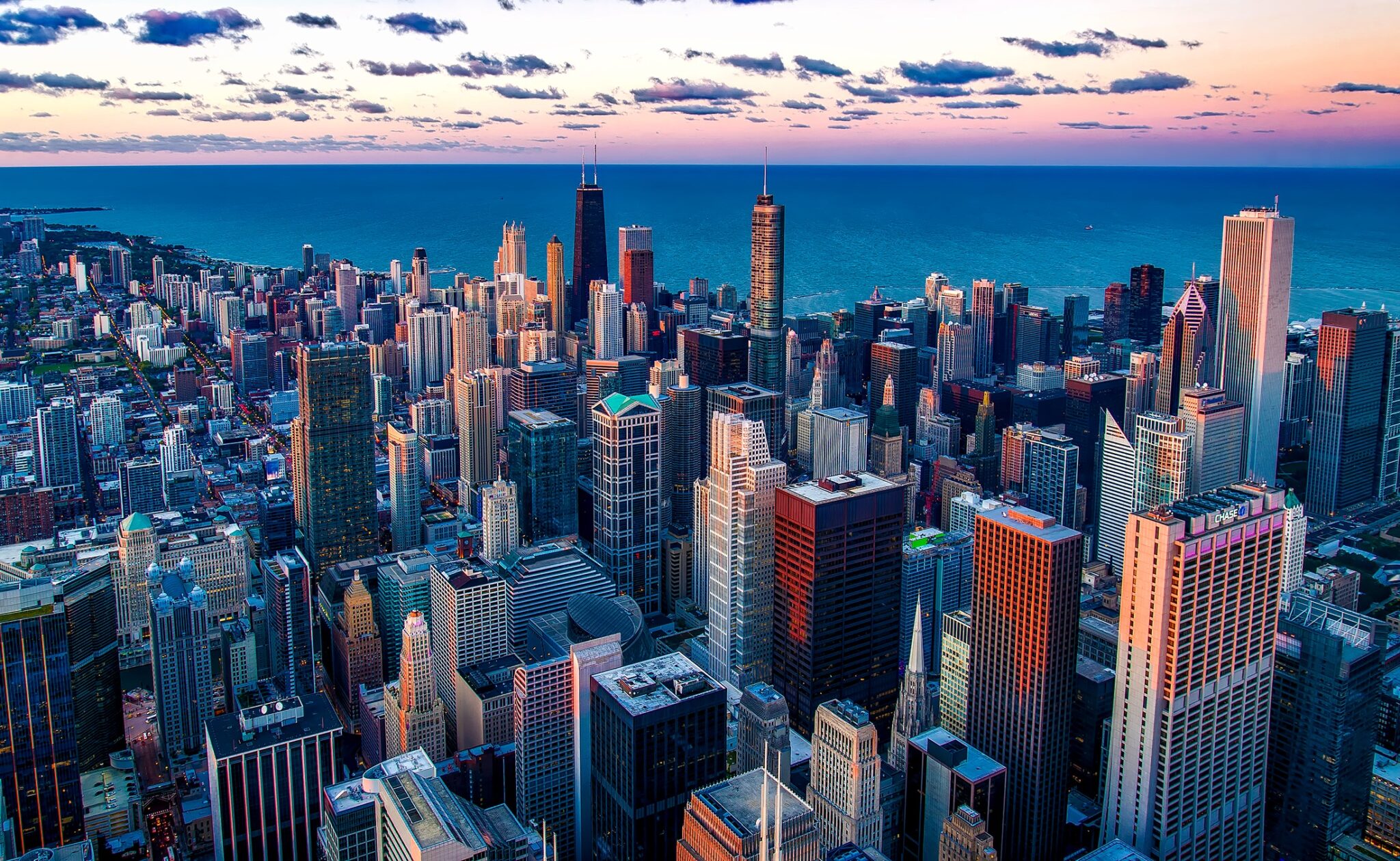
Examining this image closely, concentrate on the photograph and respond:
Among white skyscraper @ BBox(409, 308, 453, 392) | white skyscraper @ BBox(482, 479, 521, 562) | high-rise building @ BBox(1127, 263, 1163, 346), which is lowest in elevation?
white skyscraper @ BBox(482, 479, 521, 562)

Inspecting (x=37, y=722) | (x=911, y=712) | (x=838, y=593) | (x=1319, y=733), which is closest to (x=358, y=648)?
(x=37, y=722)

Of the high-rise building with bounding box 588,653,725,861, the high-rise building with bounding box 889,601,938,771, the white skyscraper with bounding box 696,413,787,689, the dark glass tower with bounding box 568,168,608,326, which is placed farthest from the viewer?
the dark glass tower with bounding box 568,168,608,326

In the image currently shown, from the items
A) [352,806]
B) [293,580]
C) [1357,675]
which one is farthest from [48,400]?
[1357,675]

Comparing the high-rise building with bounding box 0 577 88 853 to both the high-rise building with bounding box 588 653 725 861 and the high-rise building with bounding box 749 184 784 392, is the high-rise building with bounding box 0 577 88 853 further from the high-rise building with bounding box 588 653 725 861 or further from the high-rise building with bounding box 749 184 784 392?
the high-rise building with bounding box 749 184 784 392

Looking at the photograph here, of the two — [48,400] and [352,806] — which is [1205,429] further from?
[48,400]

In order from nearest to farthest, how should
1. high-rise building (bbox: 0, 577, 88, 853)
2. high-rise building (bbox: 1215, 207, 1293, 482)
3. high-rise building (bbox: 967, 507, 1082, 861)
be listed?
high-rise building (bbox: 967, 507, 1082, 861) → high-rise building (bbox: 0, 577, 88, 853) → high-rise building (bbox: 1215, 207, 1293, 482)

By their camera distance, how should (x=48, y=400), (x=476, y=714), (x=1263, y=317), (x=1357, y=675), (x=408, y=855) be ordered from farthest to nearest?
(x=48, y=400) → (x=1263, y=317) → (x=476, y=714) → (x=1357, y=675) → (x=408, y=855)

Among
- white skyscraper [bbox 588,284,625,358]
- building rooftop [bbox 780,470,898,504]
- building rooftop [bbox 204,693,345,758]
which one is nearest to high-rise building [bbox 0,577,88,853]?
building rooftop [bbox 204,693,345,758]

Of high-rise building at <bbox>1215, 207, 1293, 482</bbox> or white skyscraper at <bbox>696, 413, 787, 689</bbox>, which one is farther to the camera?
high-rise building at <bbox>1215, 207, 1293, 482</bbox>
